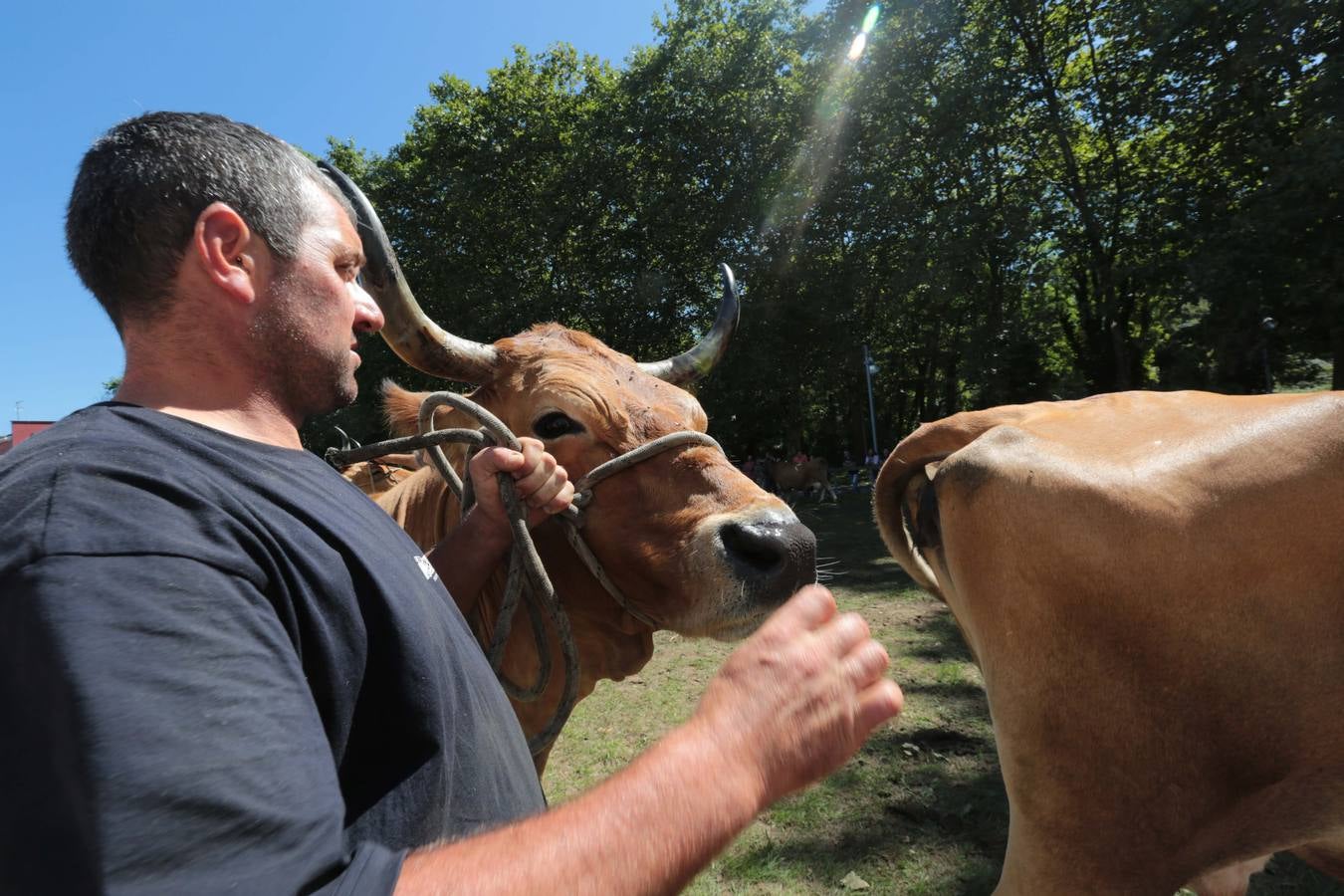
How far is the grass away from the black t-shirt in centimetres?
308

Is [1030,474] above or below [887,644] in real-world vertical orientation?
above

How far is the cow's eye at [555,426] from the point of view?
2789mm

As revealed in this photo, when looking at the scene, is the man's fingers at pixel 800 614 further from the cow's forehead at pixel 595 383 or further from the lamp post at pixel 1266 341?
the lamp post at pixel 1266 341

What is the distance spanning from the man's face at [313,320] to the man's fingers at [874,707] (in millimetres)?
1197

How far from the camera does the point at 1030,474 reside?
2.56m

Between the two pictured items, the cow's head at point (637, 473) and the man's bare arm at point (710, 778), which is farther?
the cow's head at point (637, 473)

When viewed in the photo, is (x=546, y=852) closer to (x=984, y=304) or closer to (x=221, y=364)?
(x=221, y=364)

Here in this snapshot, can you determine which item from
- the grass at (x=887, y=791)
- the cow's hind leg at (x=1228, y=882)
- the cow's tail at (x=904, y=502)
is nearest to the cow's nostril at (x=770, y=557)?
the cow's tail at (x=904, y=502)

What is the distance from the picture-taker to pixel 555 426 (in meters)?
2.81

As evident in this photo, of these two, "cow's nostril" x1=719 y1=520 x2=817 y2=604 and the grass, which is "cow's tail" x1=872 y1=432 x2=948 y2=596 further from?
the grass

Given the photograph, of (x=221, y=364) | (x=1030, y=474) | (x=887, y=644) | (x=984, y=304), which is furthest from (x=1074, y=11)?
(x=221, y=364)

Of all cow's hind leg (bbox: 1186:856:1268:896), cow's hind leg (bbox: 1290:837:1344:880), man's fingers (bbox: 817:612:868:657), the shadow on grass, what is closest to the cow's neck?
man's fingers (bbox: 817:612:868:657)

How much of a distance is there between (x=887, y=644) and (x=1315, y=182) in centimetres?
1199

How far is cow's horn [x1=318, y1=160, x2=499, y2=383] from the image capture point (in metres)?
2.55
